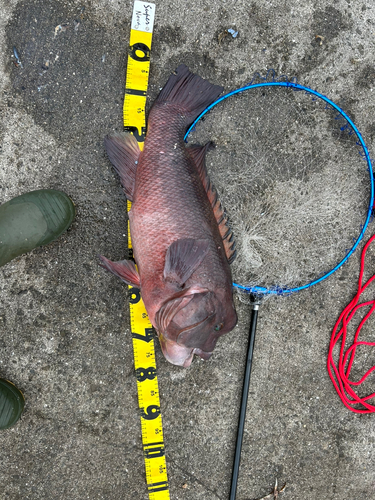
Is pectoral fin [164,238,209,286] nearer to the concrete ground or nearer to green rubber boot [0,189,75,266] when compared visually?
the concrete ground

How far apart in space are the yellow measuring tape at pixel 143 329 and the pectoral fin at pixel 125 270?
0.29m

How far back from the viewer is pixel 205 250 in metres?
2.03

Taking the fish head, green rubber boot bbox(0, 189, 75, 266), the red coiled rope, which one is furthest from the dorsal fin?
the red coiled rope

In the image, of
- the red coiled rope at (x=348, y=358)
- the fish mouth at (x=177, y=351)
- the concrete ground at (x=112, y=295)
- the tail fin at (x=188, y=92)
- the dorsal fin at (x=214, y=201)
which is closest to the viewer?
the fish mouth at (x=177, y=351)

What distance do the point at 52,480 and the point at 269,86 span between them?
3563 mm

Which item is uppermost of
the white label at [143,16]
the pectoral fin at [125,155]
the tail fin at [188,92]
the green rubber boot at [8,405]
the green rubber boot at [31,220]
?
the white label at [143,16]

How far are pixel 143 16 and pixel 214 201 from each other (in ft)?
5.22

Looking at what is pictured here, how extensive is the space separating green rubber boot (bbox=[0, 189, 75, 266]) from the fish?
Result: 1.62 ft

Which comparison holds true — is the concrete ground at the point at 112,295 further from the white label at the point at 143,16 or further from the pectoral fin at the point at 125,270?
the pectoral fin at the point at 125,270

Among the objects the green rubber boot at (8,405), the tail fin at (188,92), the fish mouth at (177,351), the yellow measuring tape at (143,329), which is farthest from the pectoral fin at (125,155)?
the green rubber boot at (8,405)

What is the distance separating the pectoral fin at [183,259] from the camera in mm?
1981

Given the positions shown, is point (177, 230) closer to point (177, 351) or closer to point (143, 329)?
point (177, 351)

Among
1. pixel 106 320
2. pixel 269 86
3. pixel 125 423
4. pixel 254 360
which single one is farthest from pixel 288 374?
pixel 269 86

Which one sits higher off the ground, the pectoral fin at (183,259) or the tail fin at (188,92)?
the tail fin at (188,92)
